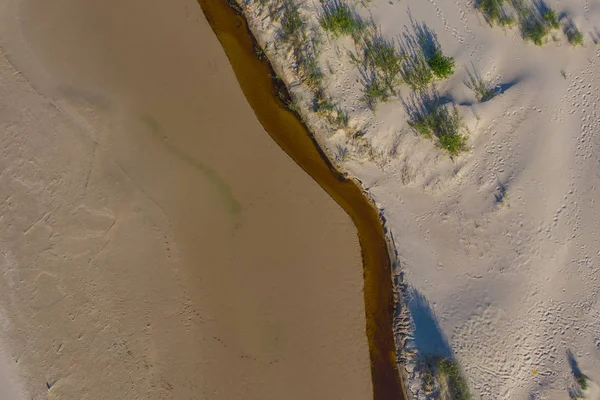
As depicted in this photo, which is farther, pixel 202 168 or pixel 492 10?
pixel 202 168

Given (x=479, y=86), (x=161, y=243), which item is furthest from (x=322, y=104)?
(x=161, y=243)

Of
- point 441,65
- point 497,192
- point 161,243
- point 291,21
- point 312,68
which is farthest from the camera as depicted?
point 161,243

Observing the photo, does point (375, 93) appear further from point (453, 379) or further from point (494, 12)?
point (453, 379)

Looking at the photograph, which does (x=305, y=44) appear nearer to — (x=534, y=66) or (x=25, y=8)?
(x=534, y=66)

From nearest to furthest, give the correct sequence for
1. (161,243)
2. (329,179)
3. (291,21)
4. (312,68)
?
1. (312,68)
2. (291,21)
3. (161,243)
4. (329,179)

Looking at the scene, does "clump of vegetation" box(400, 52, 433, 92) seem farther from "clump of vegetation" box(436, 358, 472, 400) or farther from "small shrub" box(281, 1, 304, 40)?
"clump of vegetation" box(436, 358, 472, 400)

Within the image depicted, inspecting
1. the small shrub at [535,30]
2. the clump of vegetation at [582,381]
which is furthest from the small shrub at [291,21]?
the clump of vegetation at [582,381]

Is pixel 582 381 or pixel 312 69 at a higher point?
pixel 312 69
